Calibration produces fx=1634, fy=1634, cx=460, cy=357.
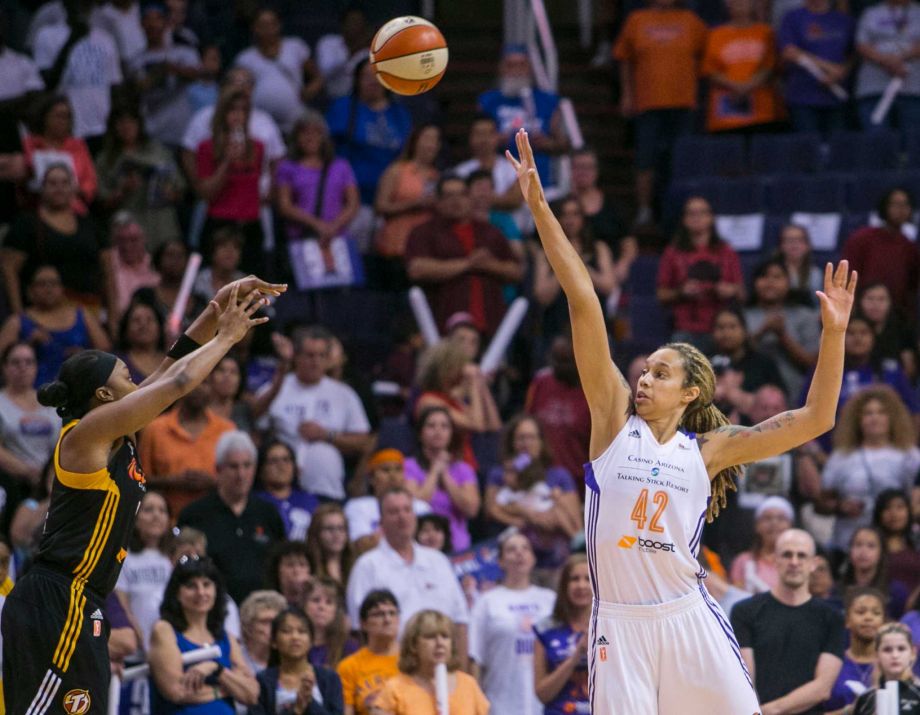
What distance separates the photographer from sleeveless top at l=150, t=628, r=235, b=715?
8.95 metres

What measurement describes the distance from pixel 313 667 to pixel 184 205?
20.9 ft

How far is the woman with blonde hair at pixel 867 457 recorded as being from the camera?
11500mm

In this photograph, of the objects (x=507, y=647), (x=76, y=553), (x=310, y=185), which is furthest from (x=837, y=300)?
(x=310, y=185)

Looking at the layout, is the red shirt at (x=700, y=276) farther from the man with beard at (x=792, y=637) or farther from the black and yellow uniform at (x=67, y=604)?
the black and yellow uniform at (x=67, y=604)

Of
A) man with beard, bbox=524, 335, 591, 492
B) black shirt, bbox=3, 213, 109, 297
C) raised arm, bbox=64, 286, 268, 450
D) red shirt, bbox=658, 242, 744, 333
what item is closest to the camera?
raised arm, bbox=64, 286, 268, 450

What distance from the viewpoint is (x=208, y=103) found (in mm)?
14859

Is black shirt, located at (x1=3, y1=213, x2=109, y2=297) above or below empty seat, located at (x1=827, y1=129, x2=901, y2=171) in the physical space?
below

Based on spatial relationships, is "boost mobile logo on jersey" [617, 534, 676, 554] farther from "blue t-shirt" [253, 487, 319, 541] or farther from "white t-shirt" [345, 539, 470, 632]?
"blue t-shirt" [253, 487, 319, 541]

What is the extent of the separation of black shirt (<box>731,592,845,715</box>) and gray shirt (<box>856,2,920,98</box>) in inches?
302

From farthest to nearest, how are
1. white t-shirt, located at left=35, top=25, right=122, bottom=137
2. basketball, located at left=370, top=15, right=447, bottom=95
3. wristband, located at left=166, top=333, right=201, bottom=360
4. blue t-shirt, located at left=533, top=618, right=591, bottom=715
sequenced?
white t-shirt, located at left=35, top=25, right=122, bottom=137, blue t-shirt, located at left=533, top=618, right=591, bottom=715, basketball, located at left=370, top=15, right=447, bottom=95, wristband, located at left=166, top=333, right=201, bottom=360

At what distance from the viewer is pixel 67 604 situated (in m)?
6.66

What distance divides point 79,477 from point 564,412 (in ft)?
20.1

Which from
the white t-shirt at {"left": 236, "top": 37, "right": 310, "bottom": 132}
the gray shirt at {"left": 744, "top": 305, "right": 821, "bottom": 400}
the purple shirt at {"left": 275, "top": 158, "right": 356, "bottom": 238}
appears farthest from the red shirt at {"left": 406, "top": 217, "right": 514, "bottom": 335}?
the white t-shirt at {"left": 236, "top": 37, "right": 310, "bottom": 132}

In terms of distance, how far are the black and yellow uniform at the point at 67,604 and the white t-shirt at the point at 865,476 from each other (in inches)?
245
